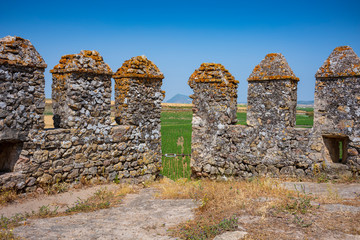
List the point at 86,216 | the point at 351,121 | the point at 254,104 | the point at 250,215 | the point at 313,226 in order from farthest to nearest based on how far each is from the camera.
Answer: the point at 254,104 < the point at 351,121 < the point at 86,216 < the point at 250,215 < the point at 313,226

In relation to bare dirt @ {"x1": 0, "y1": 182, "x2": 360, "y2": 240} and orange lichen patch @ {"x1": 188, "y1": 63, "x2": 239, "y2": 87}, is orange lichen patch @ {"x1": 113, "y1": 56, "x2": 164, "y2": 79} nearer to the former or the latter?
orange lichen patch @ {"x1": 188, "y1": 63, "x2": 239, "y2": 87}

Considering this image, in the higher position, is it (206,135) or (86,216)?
(206,135)

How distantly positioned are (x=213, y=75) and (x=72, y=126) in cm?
443

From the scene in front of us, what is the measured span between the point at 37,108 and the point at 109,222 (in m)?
3.52

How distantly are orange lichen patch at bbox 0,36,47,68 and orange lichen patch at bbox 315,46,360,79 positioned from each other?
7380 mm

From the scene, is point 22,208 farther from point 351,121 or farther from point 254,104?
point 351,121

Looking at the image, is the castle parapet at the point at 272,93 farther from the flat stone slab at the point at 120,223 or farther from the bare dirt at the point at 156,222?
the flat stone slab at the point at 120,223

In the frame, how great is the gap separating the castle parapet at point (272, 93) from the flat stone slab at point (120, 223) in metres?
3.78

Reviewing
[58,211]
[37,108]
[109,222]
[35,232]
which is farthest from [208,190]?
[37,108]

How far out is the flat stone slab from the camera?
5.55 meters

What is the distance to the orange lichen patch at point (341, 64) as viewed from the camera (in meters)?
9.22

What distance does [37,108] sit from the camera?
26.6 ft

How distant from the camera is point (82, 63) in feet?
29.2

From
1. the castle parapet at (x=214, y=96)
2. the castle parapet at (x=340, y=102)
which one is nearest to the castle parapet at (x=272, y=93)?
the castle parapet at (x=214, y=96)
